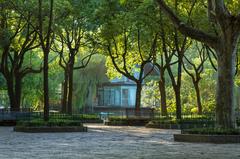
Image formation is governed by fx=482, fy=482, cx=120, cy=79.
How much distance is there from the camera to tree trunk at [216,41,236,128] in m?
15.7

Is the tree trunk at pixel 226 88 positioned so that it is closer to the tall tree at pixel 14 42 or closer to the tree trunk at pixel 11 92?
the tall tree at pixel 14 42

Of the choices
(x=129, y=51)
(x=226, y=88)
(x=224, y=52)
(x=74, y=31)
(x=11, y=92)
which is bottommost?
(x=226, y=88)

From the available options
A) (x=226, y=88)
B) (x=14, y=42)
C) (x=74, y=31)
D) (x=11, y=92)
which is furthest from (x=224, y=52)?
(x=14, y=42)

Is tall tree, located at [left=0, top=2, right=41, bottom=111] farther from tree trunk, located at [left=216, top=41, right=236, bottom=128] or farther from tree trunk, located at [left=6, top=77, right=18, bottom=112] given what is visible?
tree trunk, located at [left=216, top=41, right=236, bottom=128]

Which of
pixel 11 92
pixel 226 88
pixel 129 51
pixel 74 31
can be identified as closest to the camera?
pixel 226 88

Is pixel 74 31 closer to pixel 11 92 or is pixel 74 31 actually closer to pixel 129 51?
pixel 129 51

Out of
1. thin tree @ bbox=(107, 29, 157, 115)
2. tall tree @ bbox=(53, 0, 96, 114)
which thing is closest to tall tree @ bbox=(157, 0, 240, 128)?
tall tree @ bbox=(53, 0, 96, 114)

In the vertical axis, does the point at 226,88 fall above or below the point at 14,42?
below

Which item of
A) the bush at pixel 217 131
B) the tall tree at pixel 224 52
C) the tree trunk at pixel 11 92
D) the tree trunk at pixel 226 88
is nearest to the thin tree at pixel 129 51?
the tree trunk at pixel 11 92

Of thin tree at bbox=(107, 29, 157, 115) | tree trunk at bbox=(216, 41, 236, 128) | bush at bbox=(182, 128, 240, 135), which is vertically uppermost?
thin tree at bbox=(107, 29, 157, 115)

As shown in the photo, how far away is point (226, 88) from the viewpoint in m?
15.7

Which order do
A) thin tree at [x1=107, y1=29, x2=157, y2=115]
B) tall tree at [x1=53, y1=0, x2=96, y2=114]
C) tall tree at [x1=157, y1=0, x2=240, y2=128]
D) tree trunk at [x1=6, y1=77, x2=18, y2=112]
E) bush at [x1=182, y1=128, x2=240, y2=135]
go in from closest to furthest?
bush at [x1=182, y1=128, x2=240, y2=135], tall tree at [x1=157, y1=0, x2=240, y2=128], tall tree at [x1=53, y1=0, x2=96, y2=114], tree trunk at [x1=6, y1=77, x2=18, y2=112], thin tree at [x1=107, y1=29, x2=157, y2=115]

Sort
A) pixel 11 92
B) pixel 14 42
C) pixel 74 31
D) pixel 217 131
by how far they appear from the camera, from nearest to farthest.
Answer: pixel 217 131, pixel 11 92, pixel 14 42, pixel 74 31

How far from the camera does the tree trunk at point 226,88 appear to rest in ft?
51.4
